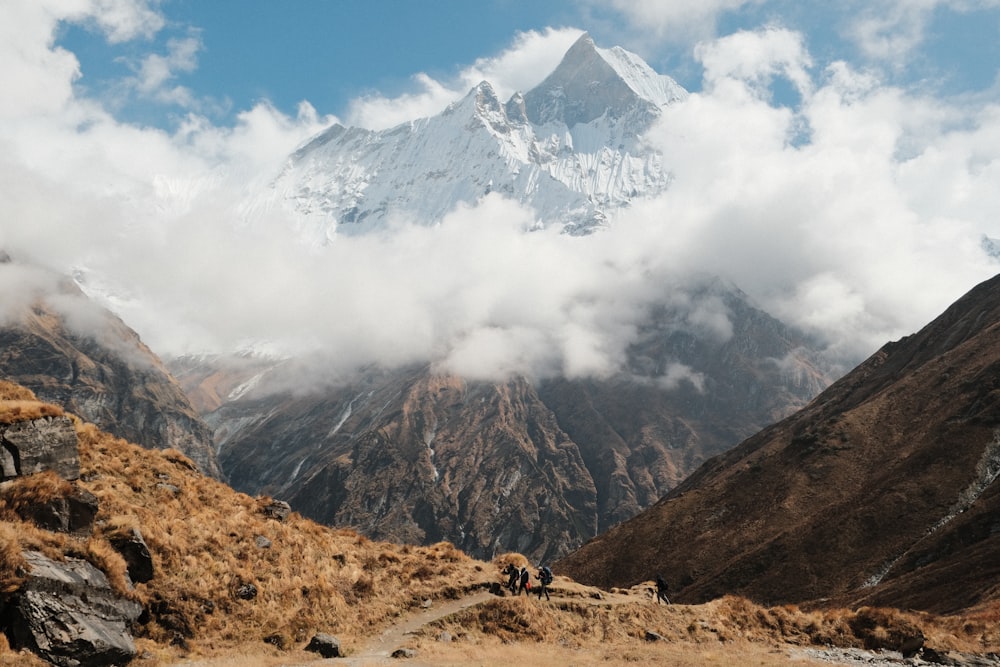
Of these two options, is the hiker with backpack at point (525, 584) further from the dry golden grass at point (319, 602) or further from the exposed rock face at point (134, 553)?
the exposed rock face at point (134, 553)

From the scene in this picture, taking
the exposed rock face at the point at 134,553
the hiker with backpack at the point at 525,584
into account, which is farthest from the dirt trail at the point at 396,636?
the exposed rock face at the point at 134,553

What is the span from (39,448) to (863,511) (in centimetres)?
10235

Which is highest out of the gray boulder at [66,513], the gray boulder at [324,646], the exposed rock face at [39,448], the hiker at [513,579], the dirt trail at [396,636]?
the exposed rock face at [39,448]

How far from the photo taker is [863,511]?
98.4 metres

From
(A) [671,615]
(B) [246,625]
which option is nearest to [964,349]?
(A) [671,615]

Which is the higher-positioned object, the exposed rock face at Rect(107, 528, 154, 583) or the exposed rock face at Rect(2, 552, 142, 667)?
the exposed rock face at Rect(107, 528, 154, 583)

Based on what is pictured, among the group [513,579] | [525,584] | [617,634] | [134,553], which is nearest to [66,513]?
[134,553]

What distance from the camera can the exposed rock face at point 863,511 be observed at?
7988 cm

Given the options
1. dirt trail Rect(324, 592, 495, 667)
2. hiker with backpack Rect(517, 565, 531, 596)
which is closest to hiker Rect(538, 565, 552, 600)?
hiker with backpack Rect(517, 565, 531, 596)

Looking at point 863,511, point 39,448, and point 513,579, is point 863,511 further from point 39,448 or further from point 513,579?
point 39,448

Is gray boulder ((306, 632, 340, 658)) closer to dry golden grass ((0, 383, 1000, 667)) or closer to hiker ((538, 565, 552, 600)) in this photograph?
dry golden grass ((0, 383, 1000, 667))

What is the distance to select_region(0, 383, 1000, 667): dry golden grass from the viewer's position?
26.2m

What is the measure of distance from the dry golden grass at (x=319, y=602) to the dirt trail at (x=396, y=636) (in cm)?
54

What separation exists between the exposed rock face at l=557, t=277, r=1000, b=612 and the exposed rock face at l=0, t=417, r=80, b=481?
60.7 m
